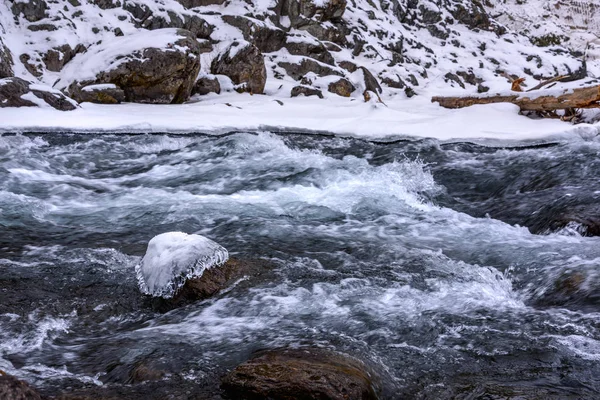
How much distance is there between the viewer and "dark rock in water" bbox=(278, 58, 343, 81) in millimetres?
17469

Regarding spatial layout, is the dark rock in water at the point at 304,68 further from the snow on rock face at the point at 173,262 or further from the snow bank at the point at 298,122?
the snow on rock face at the point at 173,262

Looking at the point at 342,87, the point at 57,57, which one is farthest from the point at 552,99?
the point at 57,57

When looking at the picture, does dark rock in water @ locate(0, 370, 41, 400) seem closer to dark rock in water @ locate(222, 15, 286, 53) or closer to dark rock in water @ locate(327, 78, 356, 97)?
dark rock in water @ locate(327, 78, 356, 97)

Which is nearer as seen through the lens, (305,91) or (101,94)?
(101,94)

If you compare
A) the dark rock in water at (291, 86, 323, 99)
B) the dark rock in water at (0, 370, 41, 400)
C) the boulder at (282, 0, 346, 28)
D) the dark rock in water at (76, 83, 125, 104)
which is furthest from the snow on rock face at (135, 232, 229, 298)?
the boulder at (282, 0, 346, 28)

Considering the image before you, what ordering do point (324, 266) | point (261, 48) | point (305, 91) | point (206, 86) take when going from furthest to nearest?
point (261, 48) → point (305, 91) → point (206, 86) → point (324, 266)

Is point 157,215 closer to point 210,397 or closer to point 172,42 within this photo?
point 210,397

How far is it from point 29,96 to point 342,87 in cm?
923

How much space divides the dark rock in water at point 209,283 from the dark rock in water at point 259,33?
1485cm

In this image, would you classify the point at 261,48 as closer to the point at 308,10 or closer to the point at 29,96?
the point at 308,10

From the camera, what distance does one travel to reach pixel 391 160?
26.7 ft

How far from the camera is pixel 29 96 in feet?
32.4

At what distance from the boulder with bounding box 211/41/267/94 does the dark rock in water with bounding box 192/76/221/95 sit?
731 mm

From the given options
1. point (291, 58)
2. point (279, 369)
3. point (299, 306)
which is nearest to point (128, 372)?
point (279, 369)
